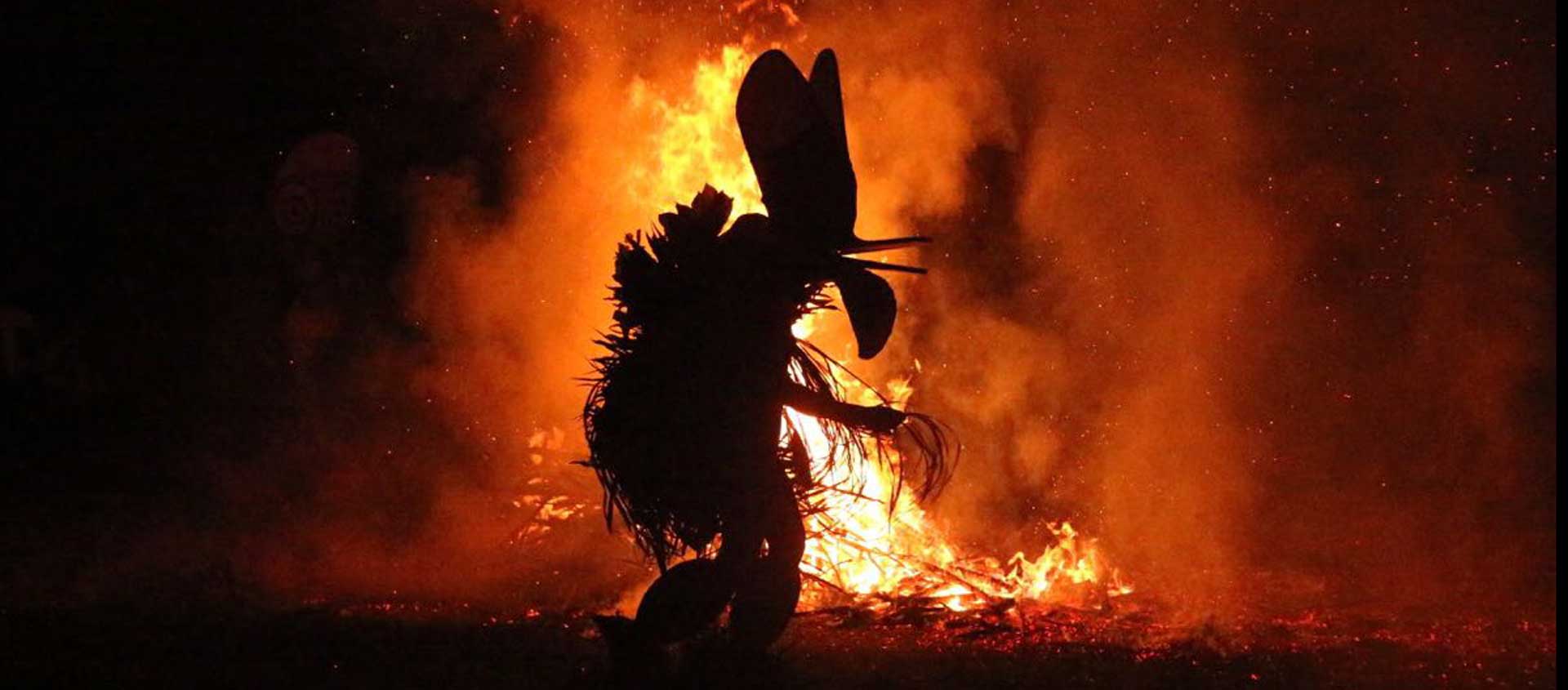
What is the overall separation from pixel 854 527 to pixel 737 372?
9.42 feet

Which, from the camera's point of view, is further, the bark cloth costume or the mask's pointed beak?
the mask's pointed beak

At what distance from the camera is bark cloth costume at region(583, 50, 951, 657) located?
11.8 ft

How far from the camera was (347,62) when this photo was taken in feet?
29.1

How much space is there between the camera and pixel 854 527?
6273mm

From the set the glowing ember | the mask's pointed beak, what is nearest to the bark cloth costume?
the mask's pointed beak

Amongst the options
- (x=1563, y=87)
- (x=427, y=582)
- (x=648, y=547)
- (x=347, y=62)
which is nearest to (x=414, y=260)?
(x=347, y=62)

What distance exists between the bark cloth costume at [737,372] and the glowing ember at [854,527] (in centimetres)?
39

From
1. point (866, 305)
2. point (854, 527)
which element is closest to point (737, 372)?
point (866, 305)

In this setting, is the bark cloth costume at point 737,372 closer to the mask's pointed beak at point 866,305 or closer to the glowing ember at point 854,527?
the mask's pointed beak at point 866,305

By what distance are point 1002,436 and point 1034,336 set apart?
2.50 feet

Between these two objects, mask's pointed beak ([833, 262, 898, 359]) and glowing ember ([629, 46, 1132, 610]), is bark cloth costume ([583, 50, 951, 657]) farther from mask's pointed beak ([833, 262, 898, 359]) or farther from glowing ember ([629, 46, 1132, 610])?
glowing ember ([629, 46, 1132, 610])

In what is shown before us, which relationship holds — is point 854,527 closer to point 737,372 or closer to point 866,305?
point 866,305

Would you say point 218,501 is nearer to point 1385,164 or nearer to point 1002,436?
point 1002,436

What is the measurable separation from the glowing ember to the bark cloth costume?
39 centimetres
